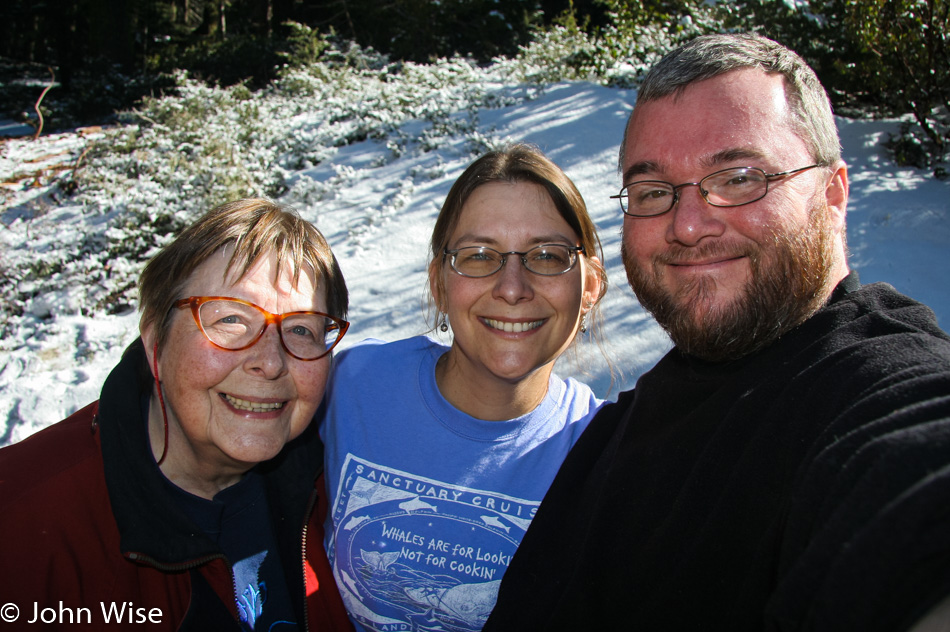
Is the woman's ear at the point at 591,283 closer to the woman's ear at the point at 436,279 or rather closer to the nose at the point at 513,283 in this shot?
the nose at the point at 513,283

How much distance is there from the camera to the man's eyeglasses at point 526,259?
1.83 m

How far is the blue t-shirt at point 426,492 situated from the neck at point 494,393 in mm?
37

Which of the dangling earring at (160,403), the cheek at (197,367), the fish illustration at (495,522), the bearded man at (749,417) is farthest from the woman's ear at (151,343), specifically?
the bearded man at (749,417)

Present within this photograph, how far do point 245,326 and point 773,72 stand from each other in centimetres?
163

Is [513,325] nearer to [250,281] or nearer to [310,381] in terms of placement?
[310,381]

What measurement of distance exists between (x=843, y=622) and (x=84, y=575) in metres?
1.67

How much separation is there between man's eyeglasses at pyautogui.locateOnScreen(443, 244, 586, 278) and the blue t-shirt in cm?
44

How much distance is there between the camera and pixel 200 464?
5.87 ft

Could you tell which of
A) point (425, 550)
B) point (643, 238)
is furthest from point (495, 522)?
point (643, 238)

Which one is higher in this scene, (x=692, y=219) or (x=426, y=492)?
(x=692, y=219)

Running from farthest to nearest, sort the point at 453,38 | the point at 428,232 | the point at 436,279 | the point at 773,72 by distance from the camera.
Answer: the point at 453,38
the point at 428,232
the point at 436,279
the point at 773,72

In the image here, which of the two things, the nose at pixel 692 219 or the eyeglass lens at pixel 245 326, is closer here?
the nose at pixel 692 219

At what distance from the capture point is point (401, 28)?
45.2ft

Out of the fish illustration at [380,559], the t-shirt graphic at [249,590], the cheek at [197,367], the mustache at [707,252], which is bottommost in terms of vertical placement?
the t-shirt graphic at [249,590]
